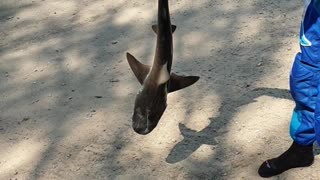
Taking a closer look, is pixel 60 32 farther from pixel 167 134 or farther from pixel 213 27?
pixel 167 134

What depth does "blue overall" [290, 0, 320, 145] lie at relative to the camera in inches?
86.2

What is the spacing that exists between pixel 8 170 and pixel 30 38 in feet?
4.96

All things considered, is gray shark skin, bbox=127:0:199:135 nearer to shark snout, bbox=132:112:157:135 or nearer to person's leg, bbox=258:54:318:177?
shark snout, bbox=132:112:157:135

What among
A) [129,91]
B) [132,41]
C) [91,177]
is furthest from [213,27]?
[91,177]

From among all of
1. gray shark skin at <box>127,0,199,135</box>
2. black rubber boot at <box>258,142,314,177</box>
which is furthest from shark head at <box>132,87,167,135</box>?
black rubber boot at <box>258,142,314,177</box>

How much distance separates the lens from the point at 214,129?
2.93 metres

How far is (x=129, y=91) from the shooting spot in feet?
10.9

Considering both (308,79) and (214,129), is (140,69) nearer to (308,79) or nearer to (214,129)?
(308,79)

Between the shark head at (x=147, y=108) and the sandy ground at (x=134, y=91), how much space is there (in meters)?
0.49

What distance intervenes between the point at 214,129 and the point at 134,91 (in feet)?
1.98

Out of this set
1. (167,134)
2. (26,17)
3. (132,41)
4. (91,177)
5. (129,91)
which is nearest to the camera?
(91,177)

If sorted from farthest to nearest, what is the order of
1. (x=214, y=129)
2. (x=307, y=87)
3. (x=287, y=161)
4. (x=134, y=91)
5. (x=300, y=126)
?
(x=134, y=91)
(x=214, y=129)
(x=287, y=161)
(x=300, y=126)
(x=307, y=87)

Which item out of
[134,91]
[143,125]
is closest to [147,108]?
[143,125]

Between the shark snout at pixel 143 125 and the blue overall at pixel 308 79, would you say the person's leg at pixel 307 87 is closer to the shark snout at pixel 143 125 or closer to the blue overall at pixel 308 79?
the blue overall at pixel 308 79
